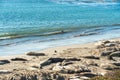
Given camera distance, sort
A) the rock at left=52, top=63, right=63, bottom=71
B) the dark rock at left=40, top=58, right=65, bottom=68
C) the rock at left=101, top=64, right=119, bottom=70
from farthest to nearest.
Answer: the dark rock at left=40, top=58, right=65, bottom=68 → the rock at left=101, top=64, right=119, bottom=70 → the rock at left=52, top=63, right=63, bottom=71

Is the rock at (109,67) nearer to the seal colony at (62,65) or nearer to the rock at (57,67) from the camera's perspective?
the seal colony at (62,65)

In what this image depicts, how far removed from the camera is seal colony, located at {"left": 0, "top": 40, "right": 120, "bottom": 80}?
59.2 feet

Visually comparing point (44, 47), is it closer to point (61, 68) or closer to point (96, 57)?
point (96, 57)

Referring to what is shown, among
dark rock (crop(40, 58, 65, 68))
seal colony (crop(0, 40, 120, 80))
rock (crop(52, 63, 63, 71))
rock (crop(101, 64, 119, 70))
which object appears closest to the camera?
seal colony (crop(0, 40, 120, 80))

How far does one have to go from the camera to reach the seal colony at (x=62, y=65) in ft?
59.2

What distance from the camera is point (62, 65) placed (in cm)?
2262

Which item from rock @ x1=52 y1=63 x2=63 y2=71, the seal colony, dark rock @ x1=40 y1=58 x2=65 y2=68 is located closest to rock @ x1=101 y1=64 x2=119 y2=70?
the seal colony

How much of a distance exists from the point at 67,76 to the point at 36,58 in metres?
7.19

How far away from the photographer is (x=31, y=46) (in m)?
34.2

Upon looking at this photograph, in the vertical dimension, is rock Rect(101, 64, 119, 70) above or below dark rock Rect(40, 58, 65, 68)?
below

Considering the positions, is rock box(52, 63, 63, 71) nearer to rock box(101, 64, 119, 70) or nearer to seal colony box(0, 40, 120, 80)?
seal colony box(0, 40, 120, 80)

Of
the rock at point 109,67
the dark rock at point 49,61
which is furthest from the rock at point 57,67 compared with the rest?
the rock at point 109,67

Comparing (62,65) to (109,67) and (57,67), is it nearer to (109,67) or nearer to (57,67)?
(57,67)

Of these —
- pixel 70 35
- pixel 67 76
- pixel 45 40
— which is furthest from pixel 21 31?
pixel 67 76
